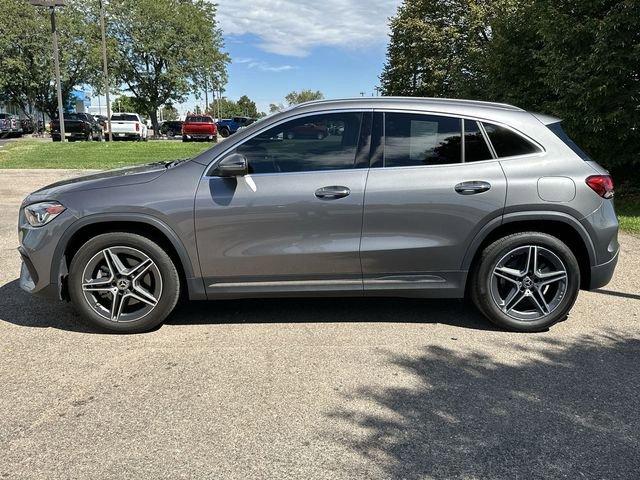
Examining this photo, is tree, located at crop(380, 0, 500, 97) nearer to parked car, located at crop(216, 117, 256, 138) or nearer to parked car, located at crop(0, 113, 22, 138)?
parked car, located at crop(216, 117, 256, 138)

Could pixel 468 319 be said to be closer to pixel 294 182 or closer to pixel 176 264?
pixel 294 182

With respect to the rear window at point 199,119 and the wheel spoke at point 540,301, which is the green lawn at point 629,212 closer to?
the wheel spoke at point 540,301

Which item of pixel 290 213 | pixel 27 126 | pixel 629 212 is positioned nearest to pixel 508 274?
pixel 290 213

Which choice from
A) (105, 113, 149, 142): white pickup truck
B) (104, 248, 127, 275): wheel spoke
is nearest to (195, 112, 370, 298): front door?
(104, 248, 127, 275): wheel spoke

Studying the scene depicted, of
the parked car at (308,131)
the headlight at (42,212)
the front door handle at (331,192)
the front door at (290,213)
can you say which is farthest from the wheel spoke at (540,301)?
the headlight at (42,212)

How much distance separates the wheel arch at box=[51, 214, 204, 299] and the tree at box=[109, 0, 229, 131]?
42.0m

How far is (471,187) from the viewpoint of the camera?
4152 mm

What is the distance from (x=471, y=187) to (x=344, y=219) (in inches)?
39.1

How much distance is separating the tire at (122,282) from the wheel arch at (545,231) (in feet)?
7.62

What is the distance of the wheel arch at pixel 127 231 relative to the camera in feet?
13.4

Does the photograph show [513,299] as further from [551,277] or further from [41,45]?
[41,45]

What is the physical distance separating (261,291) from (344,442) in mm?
1595

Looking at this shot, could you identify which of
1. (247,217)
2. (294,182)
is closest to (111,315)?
(247,217)

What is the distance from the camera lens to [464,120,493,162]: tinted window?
14.0 ft
